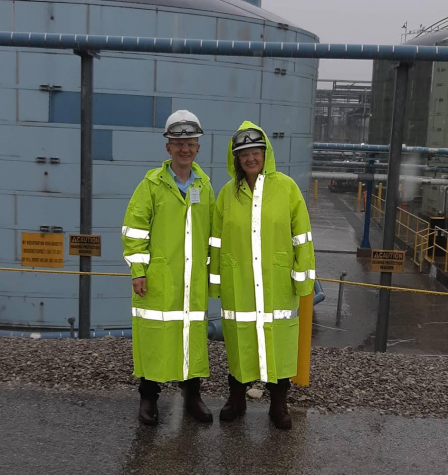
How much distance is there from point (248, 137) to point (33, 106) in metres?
5.30

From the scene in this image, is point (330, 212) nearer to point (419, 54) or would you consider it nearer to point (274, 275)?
point (419, 54)

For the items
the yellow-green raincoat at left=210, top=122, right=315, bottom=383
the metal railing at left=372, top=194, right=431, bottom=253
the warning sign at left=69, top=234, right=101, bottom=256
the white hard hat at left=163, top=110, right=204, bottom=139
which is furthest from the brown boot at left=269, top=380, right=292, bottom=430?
the metal railing at left=372, top=194, right=431, bottom=253

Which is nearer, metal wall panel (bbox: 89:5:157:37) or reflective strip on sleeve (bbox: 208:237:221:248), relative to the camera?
reflective strip on sleeve (bbox: 208:237:221:248)

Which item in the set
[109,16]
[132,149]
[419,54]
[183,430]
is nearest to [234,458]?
[183,430]

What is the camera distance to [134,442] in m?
3.47

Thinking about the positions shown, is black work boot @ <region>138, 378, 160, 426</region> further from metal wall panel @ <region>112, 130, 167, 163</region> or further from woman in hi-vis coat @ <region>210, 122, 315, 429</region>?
metal wall panel @ <region>112, 130, 167, 163</region>

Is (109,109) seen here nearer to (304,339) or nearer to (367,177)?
(304,339)

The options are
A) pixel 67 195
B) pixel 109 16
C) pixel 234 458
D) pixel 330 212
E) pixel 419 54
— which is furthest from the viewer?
pixel 330 212

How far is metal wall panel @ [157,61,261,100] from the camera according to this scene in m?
8.21

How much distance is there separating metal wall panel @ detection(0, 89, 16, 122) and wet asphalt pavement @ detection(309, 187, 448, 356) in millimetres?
6474

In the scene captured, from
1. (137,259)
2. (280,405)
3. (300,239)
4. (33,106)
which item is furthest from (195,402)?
(33,106)

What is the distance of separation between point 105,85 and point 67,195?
5.12ft

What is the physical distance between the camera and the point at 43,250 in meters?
5.68

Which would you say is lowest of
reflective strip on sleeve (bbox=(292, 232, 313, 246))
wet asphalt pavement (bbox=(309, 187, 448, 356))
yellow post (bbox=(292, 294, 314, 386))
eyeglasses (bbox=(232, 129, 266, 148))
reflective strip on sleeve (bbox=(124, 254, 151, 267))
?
wet asphalt pavement (bbox=(309, 187, 448, 356))
